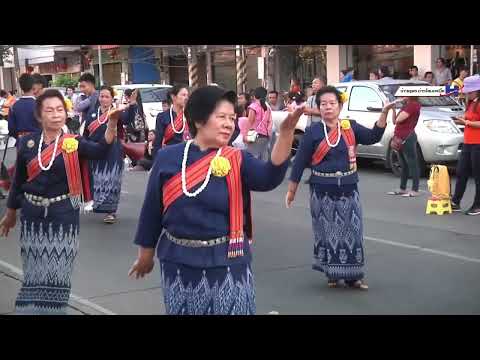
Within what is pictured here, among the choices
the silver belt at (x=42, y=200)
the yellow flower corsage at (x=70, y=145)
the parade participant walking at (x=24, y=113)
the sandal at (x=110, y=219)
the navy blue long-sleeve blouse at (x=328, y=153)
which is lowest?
the sandal at (x=110, y=219)

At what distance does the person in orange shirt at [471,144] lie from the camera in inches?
395

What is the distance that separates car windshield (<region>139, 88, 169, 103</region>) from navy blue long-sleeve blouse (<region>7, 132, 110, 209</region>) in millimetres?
15411

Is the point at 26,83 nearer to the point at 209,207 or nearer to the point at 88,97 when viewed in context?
the point at 88,97

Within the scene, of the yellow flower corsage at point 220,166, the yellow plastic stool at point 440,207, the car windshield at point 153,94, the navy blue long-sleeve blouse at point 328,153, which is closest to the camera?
the yellow flower corsage at point 220,166

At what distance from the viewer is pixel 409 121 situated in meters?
12.0

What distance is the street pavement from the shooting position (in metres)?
6.41

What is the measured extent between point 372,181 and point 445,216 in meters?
3.52

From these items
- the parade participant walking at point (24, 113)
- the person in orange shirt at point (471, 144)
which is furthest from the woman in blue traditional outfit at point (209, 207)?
the person in orange shirt at point (471, 144)

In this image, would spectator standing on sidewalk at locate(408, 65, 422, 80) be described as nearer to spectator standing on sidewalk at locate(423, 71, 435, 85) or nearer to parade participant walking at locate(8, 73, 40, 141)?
spectator standing on sidewalk at locate(423, 71, 435, 85)

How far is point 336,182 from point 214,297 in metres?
2.81

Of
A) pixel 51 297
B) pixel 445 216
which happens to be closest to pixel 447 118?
pixel 445 216

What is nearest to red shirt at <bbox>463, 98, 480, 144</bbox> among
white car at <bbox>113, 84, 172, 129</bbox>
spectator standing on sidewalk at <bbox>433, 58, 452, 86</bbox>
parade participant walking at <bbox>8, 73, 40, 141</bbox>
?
parade participant walking at <bbox>8, 73, 40, 141</bbox>

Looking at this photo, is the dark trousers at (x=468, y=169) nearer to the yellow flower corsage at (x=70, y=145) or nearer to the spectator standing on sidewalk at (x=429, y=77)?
the yellow flower corsage at (x=70, y=145)

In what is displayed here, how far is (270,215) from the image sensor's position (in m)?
10.7
